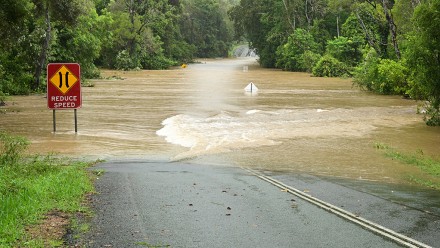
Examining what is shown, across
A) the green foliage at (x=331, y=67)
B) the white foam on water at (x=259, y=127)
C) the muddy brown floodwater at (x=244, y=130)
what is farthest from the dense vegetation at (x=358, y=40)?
the white foam on water at (x=259, y=127)

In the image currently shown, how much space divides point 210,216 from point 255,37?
81358 mm

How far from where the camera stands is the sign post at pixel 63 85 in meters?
16.4

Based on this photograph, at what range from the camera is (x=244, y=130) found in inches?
792

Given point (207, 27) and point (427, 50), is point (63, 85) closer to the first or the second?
point (427, 50)

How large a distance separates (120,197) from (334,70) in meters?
51.3

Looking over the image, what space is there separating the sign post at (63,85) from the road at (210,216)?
665cm

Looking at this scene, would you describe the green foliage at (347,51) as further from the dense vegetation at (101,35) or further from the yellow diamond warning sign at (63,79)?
the yellow diamond warning sign at (63,79)

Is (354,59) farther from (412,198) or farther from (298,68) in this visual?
(412,198)

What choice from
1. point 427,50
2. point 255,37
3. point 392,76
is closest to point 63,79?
point 427,50

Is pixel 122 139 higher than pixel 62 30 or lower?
lower

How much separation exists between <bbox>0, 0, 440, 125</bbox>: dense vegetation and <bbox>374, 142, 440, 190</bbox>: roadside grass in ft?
13.6

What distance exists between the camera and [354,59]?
6053 cm

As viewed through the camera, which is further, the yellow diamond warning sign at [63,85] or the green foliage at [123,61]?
the green foliage at [123,61]

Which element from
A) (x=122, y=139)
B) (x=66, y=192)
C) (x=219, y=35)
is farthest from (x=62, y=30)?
(x=219, y=35)
